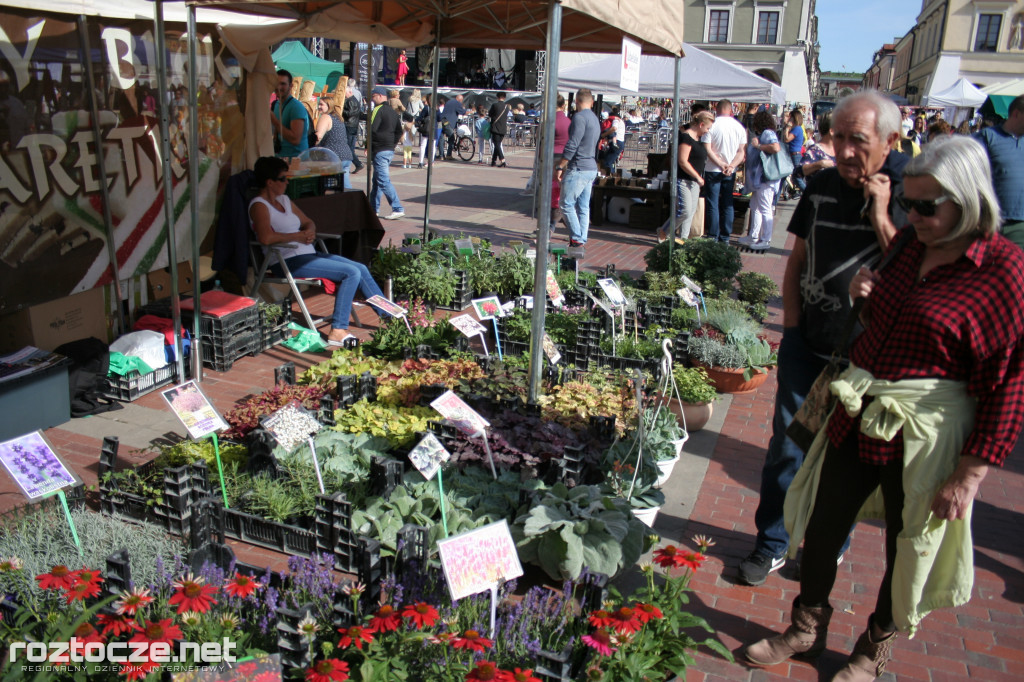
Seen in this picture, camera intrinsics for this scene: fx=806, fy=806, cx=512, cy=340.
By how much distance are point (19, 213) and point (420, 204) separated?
27.8 feet

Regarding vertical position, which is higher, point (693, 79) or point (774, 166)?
point (693, 79)

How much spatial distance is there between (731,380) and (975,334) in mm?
3406

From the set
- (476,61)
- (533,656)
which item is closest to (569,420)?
(533,656)

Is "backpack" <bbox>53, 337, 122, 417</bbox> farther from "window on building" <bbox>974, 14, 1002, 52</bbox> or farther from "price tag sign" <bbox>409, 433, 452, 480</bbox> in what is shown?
"window on building" <bbox>974, 14, 1002, 52</bbox>

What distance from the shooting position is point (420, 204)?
43.2 ft

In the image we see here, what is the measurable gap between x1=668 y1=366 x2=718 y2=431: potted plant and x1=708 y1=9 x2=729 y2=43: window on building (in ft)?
171

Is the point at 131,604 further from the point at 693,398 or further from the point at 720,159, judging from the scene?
the point at 720,159

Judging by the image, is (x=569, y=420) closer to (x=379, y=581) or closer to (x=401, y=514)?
(x=401, y=514)

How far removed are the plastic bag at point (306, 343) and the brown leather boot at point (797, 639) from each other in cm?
403

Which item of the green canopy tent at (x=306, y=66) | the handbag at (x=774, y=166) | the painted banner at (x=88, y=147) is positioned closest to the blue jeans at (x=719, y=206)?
the handbag at (x=774, y=166)

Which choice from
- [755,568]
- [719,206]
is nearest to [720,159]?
[719,206]

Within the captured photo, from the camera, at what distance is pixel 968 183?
89.0 inches

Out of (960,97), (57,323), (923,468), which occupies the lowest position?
(57,323)

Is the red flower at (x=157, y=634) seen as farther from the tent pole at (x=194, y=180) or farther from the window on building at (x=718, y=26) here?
the window on building at (x=718, y=26)
